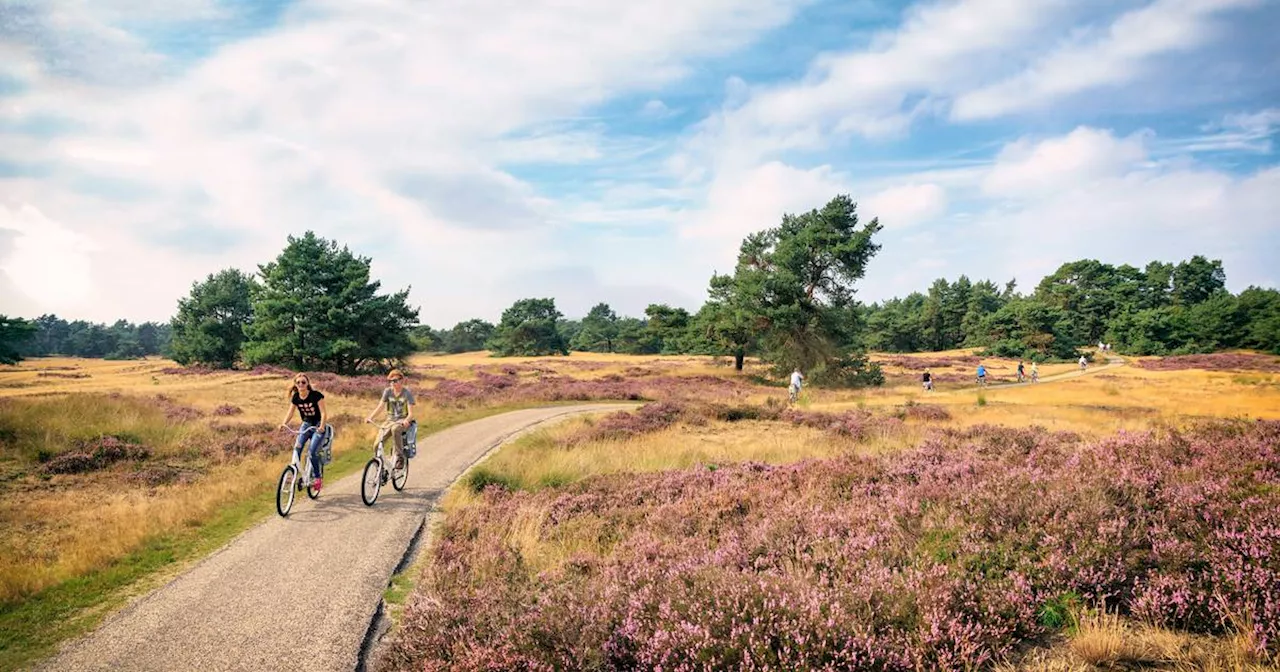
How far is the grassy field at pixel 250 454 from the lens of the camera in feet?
25.4

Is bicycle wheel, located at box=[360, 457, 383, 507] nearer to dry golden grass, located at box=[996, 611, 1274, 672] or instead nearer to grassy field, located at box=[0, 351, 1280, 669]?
grassy field, located at box=[0, 351, 1280, 669]

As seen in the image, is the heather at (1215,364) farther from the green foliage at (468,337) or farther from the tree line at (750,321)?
the green foliage at (468,337)

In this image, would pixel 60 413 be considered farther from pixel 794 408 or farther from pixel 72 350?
pixel 72 350

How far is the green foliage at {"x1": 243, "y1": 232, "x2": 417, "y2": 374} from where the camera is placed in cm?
4378

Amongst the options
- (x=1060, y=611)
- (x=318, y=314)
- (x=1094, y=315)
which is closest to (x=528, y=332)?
(x=318, y=314)

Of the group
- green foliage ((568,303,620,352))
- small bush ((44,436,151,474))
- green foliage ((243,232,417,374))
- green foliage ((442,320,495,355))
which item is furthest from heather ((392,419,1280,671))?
green foliage ((442,320,495,355))

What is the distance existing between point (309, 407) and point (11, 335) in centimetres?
4210

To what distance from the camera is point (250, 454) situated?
16672 mm

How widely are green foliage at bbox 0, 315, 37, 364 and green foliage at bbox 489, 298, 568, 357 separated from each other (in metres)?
66.7

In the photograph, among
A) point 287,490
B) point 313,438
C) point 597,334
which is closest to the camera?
point 287,490

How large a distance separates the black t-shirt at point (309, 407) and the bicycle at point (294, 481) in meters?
0.33

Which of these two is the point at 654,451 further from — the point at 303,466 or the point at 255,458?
the point at 255,458

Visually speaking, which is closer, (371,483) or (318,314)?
(371,483)

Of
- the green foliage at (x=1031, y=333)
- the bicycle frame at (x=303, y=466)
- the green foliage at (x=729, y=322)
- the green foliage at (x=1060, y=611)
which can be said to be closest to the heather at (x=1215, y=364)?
the green foliage at (x=1031, y=333)
